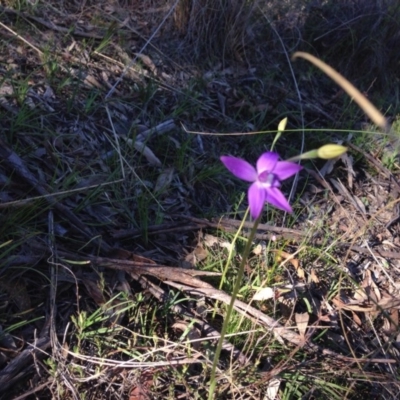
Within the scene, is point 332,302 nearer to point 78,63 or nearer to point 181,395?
point 181,395

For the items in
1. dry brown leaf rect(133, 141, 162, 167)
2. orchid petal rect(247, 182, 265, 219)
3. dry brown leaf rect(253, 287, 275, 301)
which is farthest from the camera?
dry brown leaf rect(133, 141, 162, 167)

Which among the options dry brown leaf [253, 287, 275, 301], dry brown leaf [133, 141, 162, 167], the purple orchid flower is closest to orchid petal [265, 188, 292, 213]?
the purple orchid flower

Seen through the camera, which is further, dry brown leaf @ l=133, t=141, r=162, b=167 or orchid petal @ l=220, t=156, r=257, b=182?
dry brown leaf @ l=133, t=141, r=162, b=167

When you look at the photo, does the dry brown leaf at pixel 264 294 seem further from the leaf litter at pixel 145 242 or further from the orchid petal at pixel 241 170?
the orchid petal at pixel 241 170

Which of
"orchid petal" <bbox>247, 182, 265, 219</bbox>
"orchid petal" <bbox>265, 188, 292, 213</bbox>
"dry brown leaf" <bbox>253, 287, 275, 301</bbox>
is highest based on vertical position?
"orchid petal" <bbox>265, 188, 292, 213</bbox>

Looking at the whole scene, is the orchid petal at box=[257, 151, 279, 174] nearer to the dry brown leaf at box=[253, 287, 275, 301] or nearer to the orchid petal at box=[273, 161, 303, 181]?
the orchid petal at box=[273, 161, 303, 181]

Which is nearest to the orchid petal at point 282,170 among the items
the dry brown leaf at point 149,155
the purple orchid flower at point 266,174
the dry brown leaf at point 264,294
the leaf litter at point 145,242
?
the purple orchid flower at point 266,174

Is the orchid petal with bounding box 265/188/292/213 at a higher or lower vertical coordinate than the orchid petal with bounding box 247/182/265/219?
higher

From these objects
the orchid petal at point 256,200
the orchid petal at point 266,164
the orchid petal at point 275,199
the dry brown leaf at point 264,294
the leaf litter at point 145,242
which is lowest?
the leaf litter at point 145,242
